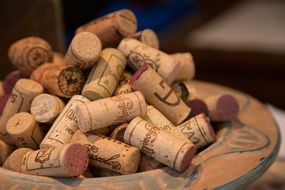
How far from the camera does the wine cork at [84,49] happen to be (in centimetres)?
69

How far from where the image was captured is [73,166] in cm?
58

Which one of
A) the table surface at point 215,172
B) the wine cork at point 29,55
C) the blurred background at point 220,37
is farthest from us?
the blurred background at point 220,37

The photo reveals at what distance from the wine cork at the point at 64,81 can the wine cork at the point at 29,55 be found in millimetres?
62

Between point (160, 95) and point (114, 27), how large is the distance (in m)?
0.13

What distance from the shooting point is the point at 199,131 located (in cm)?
68

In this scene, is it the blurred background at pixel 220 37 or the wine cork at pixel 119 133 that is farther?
the blurred background at pixel 220 37

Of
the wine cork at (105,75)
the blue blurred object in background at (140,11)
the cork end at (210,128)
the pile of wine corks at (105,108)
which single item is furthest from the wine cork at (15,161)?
the blue blurred object in background at (140,11)

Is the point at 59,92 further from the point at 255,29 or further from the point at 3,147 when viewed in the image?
the point at 255,29

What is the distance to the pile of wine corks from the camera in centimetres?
62

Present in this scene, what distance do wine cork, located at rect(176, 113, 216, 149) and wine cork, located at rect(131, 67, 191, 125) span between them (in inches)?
0.7

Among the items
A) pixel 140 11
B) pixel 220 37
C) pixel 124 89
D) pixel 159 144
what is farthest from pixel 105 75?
pixel 220 37

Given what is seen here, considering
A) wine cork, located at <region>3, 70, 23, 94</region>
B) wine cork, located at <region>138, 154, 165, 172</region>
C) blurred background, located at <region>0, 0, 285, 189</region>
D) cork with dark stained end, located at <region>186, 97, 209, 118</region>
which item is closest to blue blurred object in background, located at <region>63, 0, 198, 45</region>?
blurred background, located at <region>0, 0, 285, 189</region>

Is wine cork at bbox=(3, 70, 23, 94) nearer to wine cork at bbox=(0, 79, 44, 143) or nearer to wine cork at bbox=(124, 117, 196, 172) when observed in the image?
wine cork at bbox=(0, 79, 44, 143)

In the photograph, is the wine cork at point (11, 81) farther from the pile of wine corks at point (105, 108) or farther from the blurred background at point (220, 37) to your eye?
the blurred background at point (220, 37)
